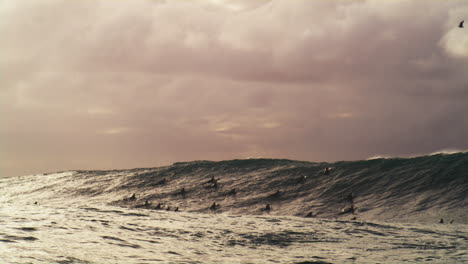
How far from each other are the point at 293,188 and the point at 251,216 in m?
4.76

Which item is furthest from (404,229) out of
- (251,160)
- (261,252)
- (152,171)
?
(152,171)

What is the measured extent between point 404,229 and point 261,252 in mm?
5560

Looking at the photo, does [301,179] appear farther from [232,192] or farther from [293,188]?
[232,192]

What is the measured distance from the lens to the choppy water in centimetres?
1033

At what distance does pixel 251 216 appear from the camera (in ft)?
58.0

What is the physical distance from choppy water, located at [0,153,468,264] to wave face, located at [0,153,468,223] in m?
0.06

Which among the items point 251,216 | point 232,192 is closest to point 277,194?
point 232,192

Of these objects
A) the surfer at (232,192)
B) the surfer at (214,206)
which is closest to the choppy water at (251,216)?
the surfer at (214,206)

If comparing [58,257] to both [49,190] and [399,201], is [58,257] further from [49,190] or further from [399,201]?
[49,190]

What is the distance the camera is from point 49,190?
28422 mm

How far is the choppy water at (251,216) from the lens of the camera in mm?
10328

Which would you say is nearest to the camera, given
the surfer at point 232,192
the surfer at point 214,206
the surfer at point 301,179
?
the surfer at point 214,206

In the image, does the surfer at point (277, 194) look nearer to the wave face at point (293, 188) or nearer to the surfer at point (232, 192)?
the wave face at point (293, 188)

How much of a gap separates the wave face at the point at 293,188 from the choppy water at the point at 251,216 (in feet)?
0.21
